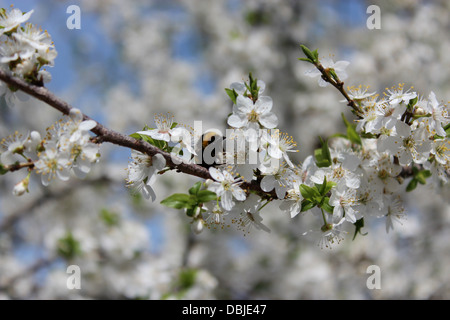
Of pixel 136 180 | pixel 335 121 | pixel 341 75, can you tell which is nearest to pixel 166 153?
pixel 136 180

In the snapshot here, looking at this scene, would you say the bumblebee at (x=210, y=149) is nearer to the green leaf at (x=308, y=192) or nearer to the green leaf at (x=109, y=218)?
the green leaf at (x=308, y=192)

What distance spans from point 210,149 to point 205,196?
0.67ft

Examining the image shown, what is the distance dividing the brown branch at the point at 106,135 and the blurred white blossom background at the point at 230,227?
1.85 m

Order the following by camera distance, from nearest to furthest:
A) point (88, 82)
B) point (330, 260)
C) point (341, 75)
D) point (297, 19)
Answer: point (341, 75), point (330, 260), point (297, 19), point (88, 82)

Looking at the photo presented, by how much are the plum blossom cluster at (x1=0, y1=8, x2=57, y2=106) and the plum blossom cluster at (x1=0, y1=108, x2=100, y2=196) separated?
0.19 m

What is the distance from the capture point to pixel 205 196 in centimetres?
136

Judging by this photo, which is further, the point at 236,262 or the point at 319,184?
the point at 236,262

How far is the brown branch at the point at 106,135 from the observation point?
1.36 meters

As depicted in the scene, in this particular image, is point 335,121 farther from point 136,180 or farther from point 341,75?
point 136,180

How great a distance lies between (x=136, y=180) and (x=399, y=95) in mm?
1045

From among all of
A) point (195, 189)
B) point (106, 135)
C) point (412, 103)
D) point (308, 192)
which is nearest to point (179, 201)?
point (195, 189)

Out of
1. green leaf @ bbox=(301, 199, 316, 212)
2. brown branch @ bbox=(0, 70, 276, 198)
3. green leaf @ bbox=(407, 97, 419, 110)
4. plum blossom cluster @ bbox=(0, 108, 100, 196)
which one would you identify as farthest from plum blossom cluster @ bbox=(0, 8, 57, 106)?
green leaf @ bbox=(407, 97, 419, 110)

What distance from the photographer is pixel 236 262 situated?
5012 mm

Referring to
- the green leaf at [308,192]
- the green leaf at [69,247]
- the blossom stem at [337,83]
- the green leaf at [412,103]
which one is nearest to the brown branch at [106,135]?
the green leaf at [308,192]
